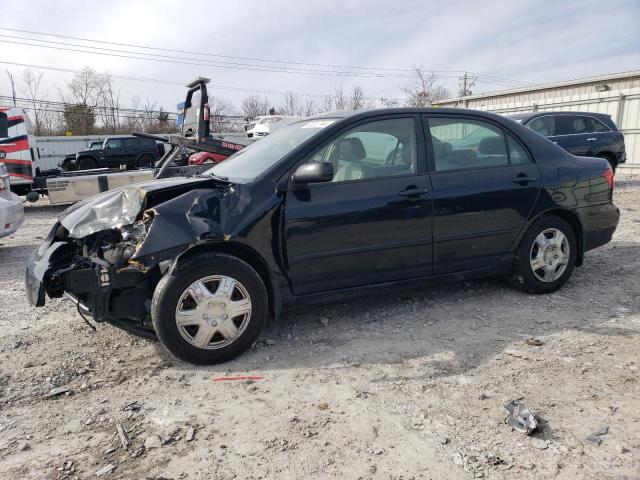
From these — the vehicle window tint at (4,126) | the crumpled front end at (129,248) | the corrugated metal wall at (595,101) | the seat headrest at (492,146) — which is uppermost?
the corrugated metal wall at (595,101)

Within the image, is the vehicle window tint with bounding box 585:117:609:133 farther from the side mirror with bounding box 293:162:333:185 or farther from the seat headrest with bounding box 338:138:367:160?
the side mirror with bounding box 293:162:333:185

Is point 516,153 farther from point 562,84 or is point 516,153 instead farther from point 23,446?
point 562,84

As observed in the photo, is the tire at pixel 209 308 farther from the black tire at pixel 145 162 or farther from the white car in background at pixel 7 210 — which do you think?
the black tire at pixel 145 162

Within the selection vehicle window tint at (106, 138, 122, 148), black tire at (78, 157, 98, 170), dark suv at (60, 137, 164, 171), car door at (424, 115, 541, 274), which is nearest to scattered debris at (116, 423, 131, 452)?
car door at (424, 115, 541, 274)

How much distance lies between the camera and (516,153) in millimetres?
4164

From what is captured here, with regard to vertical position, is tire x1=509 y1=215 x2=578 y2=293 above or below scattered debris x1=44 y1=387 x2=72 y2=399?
above

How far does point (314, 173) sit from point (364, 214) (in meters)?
0.54

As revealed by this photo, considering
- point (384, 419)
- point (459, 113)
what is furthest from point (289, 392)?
point (459, 113)

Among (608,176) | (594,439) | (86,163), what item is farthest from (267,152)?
(86,163)

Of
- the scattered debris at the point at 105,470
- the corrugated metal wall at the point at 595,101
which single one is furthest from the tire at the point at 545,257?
the corrugated metal wall at the point at 595,101

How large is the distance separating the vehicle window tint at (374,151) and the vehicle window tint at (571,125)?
27.4ft

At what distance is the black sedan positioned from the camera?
3.07m

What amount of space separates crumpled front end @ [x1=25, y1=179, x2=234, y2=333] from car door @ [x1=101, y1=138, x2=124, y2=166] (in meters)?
19.8

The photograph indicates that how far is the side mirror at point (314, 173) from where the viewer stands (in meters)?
3.18
